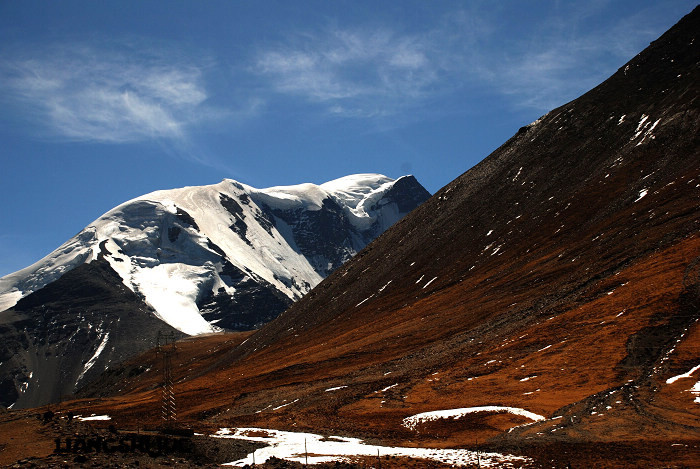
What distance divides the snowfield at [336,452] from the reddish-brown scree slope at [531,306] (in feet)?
15.4

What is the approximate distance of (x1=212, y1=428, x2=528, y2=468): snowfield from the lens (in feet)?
108

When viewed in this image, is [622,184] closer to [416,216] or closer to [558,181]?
[558,181]

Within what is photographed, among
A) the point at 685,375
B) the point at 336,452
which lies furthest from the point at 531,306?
the point at 336,452

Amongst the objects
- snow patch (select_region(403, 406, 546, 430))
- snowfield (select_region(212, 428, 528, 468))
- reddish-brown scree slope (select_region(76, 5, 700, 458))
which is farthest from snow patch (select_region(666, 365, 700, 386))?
snowfield (select_region(212, 428, 528, 468))

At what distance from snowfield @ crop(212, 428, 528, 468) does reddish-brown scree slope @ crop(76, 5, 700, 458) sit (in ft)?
15.4

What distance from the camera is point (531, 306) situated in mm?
81438

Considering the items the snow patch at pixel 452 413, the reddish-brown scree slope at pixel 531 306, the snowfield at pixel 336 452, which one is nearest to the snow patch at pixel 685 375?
the reddish-brown scree slope at pixel 531 306

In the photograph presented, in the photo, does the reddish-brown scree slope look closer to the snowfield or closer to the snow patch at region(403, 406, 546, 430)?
the snow patch at region(403, 406, 546, 430)

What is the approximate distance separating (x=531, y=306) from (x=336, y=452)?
5045 centimetres

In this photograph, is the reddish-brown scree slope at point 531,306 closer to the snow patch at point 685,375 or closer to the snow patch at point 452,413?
the snow patch at point 685,375

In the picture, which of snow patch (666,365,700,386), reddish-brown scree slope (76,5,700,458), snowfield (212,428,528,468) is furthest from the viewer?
reddish-brown scree slope (76,5,700,458)

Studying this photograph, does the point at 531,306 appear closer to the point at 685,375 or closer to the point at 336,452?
the point at 685,375

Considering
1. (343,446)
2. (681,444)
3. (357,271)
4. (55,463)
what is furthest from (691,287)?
(357,271)

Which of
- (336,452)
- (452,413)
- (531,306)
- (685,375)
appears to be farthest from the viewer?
(531,306)
